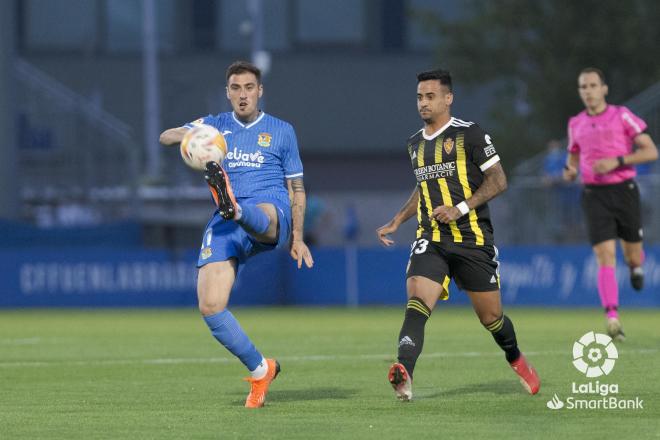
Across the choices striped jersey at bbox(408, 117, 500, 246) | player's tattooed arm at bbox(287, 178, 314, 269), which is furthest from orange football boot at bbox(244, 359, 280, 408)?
striped jersey at bbox(408, 117, 500, 246)

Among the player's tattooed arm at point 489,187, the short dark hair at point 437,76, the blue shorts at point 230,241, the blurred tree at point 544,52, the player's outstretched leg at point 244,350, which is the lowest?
the player's outstretched leg at point 244,350

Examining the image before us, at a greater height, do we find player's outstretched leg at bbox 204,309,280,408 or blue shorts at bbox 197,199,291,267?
blue shorts at bbox 197,199,291,267

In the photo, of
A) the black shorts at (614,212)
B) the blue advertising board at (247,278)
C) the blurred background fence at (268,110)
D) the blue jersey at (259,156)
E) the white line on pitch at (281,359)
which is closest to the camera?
the blue jersey at (259,156)

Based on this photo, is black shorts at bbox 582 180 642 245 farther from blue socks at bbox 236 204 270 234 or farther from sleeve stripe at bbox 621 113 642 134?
blue socks at bbox 236 204 270 234

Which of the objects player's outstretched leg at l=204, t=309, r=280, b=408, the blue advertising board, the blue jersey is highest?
the blue jersey

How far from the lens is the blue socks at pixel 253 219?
9.48 m

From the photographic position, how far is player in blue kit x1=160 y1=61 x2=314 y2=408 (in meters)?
9.72

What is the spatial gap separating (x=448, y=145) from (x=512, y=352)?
1.40 meters

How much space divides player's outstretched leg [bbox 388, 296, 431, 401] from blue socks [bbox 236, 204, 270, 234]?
40.6 inches

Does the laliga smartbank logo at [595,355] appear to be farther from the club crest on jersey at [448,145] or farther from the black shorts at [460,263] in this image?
the club crest on jersey at [448,145]

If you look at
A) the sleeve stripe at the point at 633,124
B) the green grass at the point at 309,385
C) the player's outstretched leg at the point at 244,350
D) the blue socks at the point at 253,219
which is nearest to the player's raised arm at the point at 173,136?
the blue socks at the point at 253,219

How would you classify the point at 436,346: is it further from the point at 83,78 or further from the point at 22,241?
the point at 83,78

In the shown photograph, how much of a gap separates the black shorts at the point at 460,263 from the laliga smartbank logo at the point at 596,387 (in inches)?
33.7

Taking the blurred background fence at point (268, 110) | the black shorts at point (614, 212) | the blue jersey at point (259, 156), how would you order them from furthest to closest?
1. the blurred background fence at point (268, 110)
2. the black shorts at point (614, 212)
3. the blue jersey at point (259, 156)
